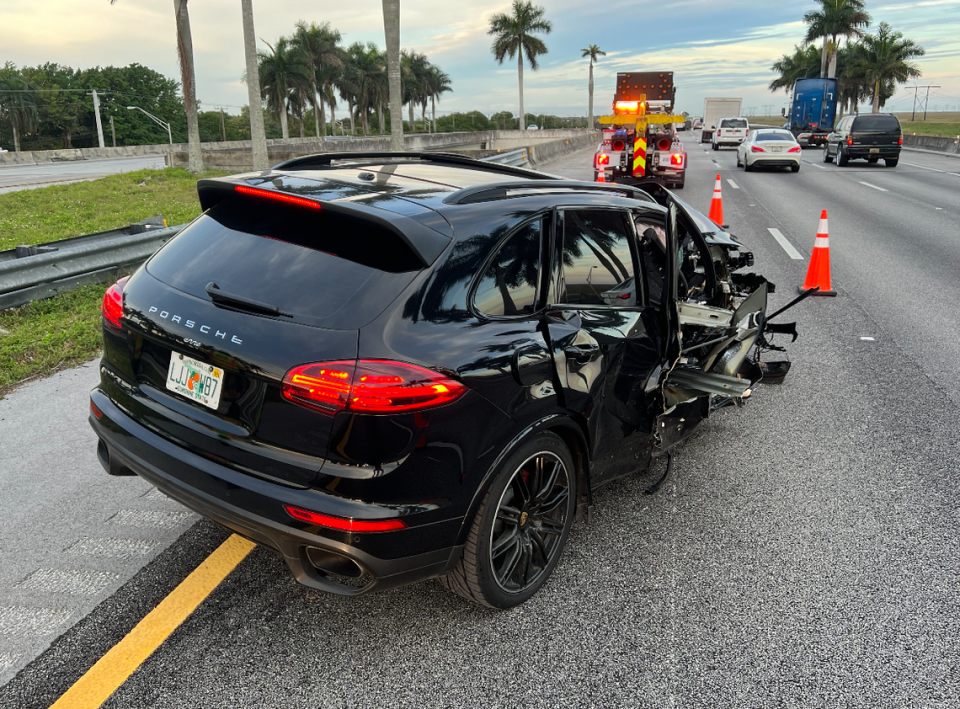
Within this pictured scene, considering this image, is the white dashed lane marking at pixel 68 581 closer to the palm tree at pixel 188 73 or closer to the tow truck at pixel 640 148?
the tow truck at pixel 640 148

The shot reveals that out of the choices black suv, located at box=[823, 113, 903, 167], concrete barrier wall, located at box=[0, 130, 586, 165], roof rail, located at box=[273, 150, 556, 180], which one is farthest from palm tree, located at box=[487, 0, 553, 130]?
roof rail, located at box=[273, 150, 556, 180]

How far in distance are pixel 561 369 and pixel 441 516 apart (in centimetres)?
79

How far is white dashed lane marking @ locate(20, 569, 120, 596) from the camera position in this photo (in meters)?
3.03

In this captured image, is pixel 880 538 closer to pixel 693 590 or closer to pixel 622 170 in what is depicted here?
pixel 693 590

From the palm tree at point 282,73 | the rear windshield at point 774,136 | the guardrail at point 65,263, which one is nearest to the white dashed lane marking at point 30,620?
the guardrail at point 65,263

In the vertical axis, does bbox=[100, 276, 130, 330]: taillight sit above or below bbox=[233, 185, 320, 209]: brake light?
below

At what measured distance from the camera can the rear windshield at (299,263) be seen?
254 cm

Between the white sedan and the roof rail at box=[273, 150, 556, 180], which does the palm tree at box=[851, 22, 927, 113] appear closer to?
the white sedan

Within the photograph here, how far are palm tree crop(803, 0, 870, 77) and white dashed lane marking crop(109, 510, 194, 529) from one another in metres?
80.5

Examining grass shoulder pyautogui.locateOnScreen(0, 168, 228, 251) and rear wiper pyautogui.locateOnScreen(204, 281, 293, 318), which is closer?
rear wiper pyautogui.locateOnScreen(204, 281, 293, 318)

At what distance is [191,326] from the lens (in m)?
2.71

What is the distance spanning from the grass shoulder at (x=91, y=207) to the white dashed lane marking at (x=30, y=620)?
9.25m

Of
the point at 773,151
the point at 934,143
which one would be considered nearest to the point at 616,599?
the point at 773,151

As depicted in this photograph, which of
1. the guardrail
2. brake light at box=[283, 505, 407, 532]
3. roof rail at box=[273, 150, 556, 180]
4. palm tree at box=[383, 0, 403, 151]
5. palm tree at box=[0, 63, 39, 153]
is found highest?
palm tree at box=[0, 63, 39, 153]
